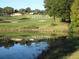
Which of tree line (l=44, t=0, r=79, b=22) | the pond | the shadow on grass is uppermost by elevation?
tree line (l=44, t=0, r=79, b=22)

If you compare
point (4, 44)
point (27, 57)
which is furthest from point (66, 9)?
point (27, 57)

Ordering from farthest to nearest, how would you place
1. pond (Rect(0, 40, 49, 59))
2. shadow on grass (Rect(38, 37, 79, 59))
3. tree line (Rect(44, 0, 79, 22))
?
tree line (Rect(44, 0, 79, 22)) < pond (Rect(0, 40, 49, 59)) < shadow on grass (Rect(38, 37, 79, 59))

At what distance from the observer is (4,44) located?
5494 centimetres

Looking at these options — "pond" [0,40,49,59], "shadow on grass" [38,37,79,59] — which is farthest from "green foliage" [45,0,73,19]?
"shadow on grass" [38,37,79,59]

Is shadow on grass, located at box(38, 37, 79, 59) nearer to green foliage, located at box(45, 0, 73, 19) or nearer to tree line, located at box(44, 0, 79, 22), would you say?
tree line, located at box(44, 0, 79, 22)

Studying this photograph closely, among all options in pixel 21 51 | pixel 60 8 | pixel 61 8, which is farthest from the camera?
pixel 60 8

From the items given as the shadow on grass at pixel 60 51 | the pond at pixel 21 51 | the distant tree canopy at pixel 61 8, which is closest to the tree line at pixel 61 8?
the distant tree canopy at pixel 61 8

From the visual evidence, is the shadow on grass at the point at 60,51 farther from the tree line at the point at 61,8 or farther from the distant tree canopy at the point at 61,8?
the distant tree canopy at the point at 61,8

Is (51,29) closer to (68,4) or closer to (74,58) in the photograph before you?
(68,4)

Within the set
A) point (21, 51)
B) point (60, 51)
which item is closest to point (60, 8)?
point (21, 51)

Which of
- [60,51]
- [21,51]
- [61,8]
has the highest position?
[61,8]

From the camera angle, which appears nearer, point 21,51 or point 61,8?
point 21,51

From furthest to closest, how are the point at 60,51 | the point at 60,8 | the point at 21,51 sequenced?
the point at 60,8 < the point at 21,51 < the point at 60,51

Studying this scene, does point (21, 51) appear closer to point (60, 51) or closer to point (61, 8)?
point (60, 51)
